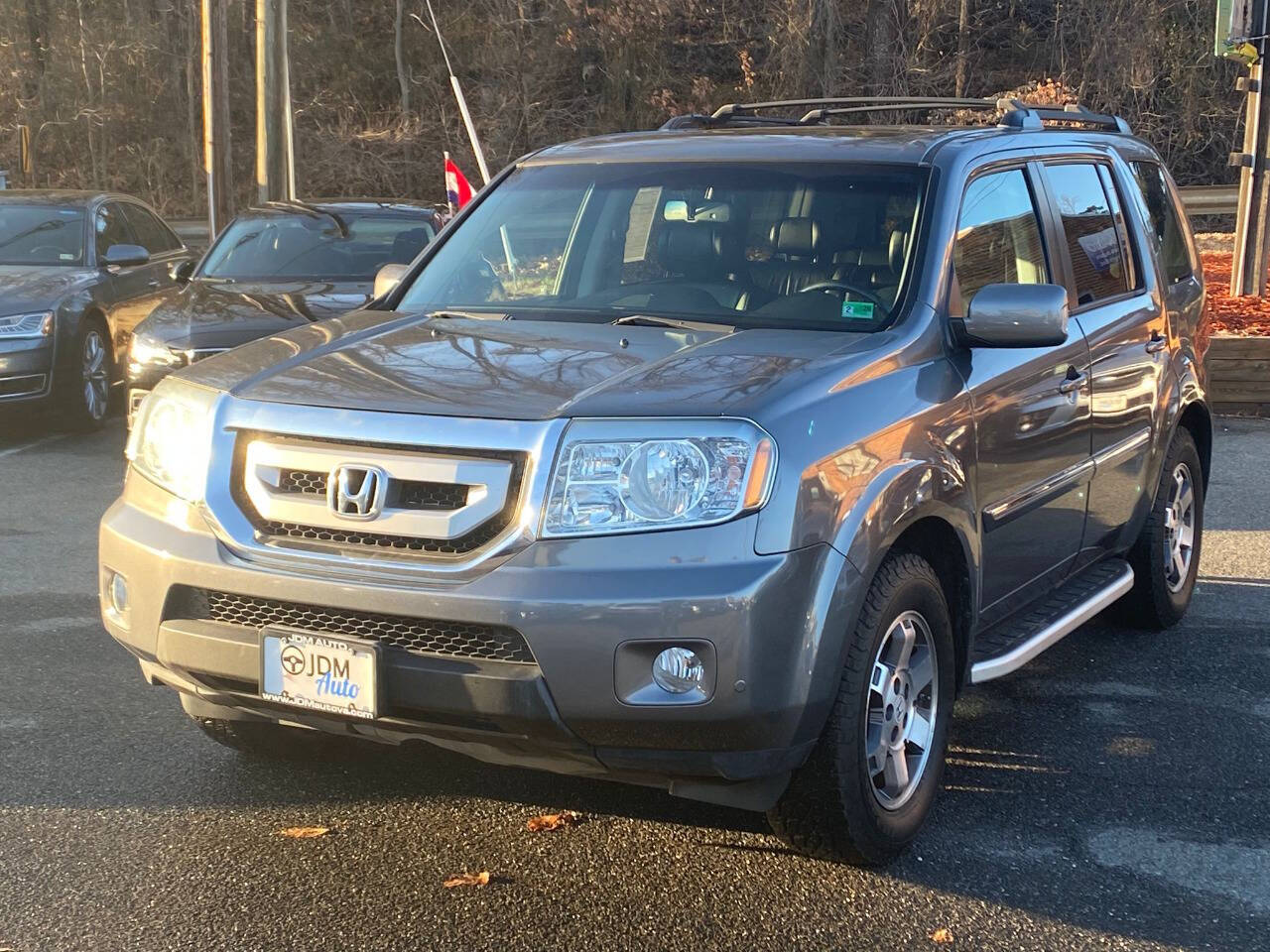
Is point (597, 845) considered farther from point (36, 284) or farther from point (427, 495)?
point (36, 284)

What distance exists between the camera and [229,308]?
9.41 meters

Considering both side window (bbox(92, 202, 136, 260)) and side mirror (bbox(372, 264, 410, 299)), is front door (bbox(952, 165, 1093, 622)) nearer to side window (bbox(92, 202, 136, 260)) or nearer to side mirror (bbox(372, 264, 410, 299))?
side mirror (bbox(372, 264, 410, 299))

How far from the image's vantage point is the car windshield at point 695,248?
438 centimetres

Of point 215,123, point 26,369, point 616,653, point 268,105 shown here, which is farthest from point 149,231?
point 616,653

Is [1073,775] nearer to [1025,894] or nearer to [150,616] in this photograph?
[1025,894]

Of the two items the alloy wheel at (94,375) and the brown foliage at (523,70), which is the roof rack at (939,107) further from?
the brown foliage at (523,70)

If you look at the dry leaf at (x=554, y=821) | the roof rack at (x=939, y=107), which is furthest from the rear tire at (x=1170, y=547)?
the dry leaf at (x=554, y=821)

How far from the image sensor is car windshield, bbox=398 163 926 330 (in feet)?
14.4

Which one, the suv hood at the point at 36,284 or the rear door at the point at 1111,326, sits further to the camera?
the suv hood at the point at 36,284

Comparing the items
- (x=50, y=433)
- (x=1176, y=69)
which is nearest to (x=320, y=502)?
(x=50, y=433)

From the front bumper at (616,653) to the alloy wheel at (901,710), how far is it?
1.29 feet

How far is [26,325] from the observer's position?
10.2m

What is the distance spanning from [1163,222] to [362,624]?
13.5 ft

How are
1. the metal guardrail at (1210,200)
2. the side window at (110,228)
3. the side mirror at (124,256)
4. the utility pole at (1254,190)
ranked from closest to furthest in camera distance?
the side mirror at (124,256), the side window at (110,228), the utility pole at (1254,190), the metal guardrail at (1210,200)
